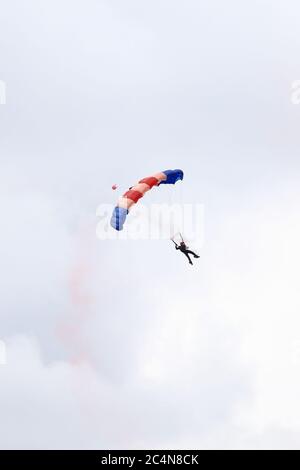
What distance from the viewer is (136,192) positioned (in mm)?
117312

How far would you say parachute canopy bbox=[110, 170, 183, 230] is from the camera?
111688 mm

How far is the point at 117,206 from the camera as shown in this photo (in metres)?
113

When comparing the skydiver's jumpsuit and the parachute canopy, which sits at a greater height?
the parachute canopy

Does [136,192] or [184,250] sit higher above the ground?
[136,192]

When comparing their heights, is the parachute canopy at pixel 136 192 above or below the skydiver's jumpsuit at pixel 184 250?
above

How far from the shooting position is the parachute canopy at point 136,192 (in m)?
112
